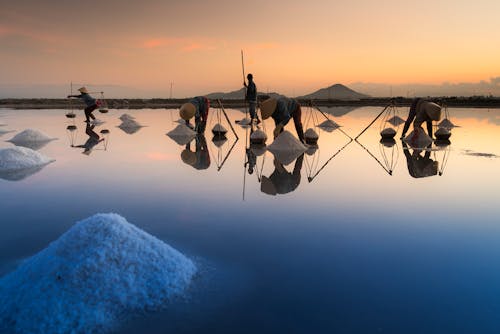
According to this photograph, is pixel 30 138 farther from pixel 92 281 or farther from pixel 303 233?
pixel 92 281

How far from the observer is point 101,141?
11023mm

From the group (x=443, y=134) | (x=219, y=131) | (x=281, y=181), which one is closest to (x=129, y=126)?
(x=219, y=131)

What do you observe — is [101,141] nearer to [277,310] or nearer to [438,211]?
[438,211]

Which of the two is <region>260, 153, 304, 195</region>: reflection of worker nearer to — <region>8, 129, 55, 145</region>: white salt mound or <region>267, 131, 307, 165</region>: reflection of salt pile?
<region>267, 131, 307, 165</region>: reflection of salt pile

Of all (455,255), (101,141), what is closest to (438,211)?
(455,255)

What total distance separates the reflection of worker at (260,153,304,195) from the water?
0.03m

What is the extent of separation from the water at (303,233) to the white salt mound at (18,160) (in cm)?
39

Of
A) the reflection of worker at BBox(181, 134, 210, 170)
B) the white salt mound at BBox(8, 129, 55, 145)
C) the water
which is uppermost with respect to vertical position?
the white salt mound at BBox(8, 129, 55, 145)

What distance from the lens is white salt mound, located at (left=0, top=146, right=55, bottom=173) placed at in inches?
262

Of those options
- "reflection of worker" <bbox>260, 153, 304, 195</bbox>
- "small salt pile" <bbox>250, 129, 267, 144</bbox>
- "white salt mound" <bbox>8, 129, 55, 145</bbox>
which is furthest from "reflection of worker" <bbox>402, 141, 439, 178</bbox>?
"white salt mound" <bbox>8, 129, 55, 145</bbox>

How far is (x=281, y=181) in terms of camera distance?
19.7 ft

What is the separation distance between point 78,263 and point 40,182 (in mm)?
3886

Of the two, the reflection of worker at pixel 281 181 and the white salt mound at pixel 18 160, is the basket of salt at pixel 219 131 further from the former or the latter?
the white salt mound at pixel 18 160

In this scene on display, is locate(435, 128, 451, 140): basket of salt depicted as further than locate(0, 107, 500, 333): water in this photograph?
Yes
